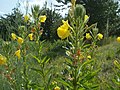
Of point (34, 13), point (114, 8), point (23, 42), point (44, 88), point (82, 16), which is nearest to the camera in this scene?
point (82, 16)

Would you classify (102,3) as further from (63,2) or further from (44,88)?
(44,88)

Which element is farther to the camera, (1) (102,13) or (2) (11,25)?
(1) (102,13)

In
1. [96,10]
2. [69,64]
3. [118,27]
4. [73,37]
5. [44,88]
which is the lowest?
[118,27]

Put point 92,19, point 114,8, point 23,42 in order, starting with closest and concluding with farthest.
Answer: point 23,42 < point 92,19 < point 114,8

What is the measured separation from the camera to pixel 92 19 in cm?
1728

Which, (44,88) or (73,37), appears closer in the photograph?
(73,37)

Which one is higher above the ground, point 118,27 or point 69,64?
point 69,64

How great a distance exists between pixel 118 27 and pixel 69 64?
54.7 feet

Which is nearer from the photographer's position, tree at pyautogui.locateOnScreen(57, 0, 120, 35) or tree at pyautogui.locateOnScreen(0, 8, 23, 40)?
tree at pyautogui.locateOnScreen(0, 8, 23, 40)

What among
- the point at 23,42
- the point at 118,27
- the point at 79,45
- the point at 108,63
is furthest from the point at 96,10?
the point at 79,45

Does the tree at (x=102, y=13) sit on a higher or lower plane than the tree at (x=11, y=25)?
lower

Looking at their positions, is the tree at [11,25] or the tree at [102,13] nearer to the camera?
the tree at [11,25]

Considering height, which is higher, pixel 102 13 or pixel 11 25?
pixel 11 25

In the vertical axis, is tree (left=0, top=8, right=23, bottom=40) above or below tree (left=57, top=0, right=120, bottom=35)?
above
